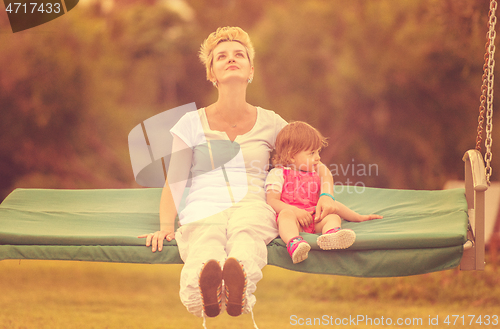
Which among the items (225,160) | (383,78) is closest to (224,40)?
(225,160)

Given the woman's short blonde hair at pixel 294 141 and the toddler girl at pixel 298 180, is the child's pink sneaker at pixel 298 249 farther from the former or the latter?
the woman's short blonde hair at pixel 294 141

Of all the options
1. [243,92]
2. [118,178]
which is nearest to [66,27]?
[118,178]

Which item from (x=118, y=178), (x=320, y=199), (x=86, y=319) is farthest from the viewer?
(x=118, y=178)

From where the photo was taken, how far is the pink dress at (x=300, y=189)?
2.32 meters

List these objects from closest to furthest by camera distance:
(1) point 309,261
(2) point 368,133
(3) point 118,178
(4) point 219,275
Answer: (4) point 219,275 < (1) point 309,261 < (2) point 368,133 < (3) point 118,178

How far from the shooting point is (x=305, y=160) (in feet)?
7.70

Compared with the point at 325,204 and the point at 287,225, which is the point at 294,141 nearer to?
the point at 325,204

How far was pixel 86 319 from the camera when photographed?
287 centimetres

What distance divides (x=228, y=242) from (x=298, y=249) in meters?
0.30

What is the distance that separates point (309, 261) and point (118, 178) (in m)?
3.06

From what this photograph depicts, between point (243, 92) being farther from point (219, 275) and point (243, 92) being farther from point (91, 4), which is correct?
point (91, 4)

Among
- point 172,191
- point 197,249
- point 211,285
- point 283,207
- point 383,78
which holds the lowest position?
point 211,285

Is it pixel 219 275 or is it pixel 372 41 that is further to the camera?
pixel 372 41

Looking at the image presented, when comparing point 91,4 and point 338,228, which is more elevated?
point 91,4
